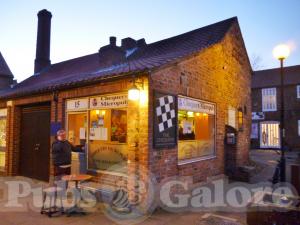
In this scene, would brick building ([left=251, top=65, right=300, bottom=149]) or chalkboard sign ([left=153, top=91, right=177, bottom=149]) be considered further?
brick building ([left=251, top=65, right=300, bottom=149])

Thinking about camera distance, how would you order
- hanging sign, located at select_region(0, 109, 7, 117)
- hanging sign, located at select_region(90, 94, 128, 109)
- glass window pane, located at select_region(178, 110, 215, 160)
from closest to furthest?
hanging sign, located at select_region(90, 94, 128, 109) < glass window pane, located at select_region(178, 110, 215, 160) < hanging sign, located at select_region(0, 109, 7, 117)

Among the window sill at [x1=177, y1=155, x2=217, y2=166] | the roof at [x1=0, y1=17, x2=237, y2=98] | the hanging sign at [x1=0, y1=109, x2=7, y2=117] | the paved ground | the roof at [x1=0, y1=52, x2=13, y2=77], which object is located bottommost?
the paved ground

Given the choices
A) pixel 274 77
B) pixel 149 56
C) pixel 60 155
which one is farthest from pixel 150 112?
pixel 274 77

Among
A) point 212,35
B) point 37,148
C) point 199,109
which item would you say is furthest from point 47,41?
point 199,109

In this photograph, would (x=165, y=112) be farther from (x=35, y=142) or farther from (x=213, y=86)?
(x=35, y=142)

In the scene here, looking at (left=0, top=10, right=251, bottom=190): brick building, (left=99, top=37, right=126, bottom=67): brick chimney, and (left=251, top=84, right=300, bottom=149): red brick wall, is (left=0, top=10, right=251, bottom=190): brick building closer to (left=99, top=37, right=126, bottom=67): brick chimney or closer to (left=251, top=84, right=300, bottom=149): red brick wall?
(left=99, top=37, right=126, bottom=67): brick chimney

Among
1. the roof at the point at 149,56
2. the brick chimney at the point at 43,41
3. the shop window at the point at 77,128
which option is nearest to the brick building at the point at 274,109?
the roof at the point at 149,56

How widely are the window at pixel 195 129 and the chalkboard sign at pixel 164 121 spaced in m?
0.61

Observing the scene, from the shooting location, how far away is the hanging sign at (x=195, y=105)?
7183 mm

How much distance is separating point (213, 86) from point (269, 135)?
16885mm

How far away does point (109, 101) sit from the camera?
6.79m

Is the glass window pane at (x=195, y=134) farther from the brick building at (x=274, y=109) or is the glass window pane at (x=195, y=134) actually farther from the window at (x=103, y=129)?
the brick building at (x=274, y=109)

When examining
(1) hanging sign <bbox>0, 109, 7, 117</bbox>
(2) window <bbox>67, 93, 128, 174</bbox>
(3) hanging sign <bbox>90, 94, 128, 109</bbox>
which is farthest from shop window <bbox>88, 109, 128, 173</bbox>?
(1) hanging sign <bbox>0, 109, 7, 117</bbox>

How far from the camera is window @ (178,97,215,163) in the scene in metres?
7.44
